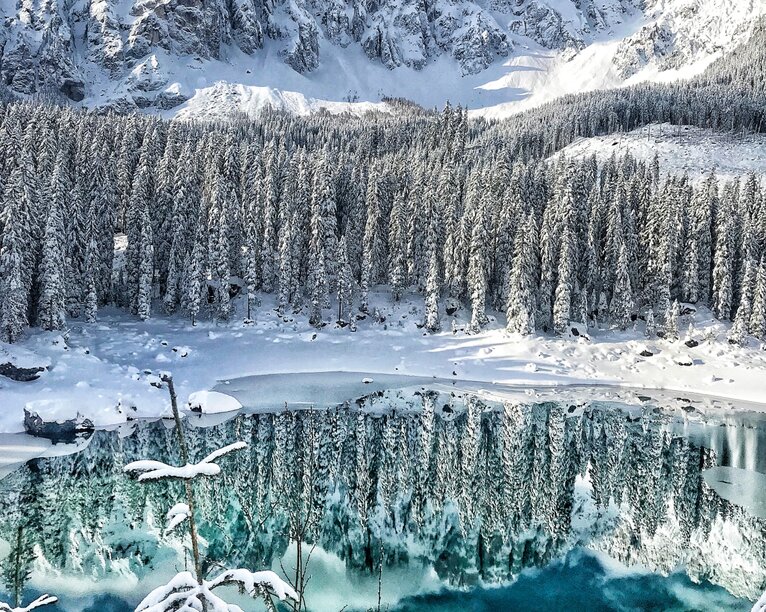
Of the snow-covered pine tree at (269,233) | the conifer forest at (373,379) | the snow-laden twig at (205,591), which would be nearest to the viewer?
the snow-laden twig at (205,591)

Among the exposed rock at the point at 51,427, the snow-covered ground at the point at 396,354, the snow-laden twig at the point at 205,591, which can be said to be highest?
the snow-laden twig at the point at 205,591

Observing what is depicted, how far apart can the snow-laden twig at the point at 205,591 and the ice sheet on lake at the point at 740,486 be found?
33125 millimetres

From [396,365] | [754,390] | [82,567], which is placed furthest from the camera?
[396,365]

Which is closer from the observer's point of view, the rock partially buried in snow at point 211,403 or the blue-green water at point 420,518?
the blue-green water at point 420,518

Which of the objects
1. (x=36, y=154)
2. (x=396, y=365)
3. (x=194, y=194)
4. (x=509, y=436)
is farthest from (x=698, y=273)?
(x=36, y=154)

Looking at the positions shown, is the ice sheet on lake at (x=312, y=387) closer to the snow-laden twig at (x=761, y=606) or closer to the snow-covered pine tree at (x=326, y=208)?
the snow-covered pine tree at (x=326, y=208)

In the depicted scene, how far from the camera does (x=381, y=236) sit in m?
76.6

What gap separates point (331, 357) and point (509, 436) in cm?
2460

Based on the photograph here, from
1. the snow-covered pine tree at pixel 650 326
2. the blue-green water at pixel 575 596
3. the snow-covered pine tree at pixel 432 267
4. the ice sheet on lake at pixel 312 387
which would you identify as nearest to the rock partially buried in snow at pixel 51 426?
the ice sheet on lake at pixel 312 387

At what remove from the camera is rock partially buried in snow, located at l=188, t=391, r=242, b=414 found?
4841cm

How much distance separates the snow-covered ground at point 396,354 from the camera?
55.1 m

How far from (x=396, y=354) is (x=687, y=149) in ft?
313

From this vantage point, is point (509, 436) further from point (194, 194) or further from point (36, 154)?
point (36, 154)

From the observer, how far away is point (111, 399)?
46.3 metres
